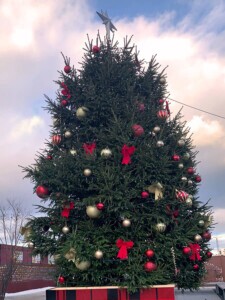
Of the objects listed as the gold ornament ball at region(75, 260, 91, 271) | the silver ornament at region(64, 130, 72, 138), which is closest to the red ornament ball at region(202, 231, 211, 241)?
the gold ornament ball at region(75, 260, 91, 271)

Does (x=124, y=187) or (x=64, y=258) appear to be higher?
(x=124, y=187)

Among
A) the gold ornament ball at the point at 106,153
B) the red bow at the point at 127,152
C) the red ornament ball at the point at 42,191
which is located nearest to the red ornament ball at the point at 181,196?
the red bow at the point at 127,152

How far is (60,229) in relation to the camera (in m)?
5.05

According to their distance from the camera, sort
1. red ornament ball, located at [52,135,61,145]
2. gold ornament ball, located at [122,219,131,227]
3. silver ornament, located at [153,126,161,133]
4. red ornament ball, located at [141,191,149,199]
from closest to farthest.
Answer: gold ornament ball, located at [122,219,131,227] → red ornament ball, located at [141,191,149,199] → silver ornament, located at [153,126,161,133] → red ornament ball, located at [52,135,61,145]

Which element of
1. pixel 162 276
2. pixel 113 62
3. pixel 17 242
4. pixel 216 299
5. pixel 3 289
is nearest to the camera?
pixel 162 276

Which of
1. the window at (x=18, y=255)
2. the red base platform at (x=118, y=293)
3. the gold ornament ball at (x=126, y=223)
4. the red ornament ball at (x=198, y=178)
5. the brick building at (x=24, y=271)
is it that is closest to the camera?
the red base platform at (x=118, y=293)

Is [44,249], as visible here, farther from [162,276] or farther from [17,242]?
[17,242]

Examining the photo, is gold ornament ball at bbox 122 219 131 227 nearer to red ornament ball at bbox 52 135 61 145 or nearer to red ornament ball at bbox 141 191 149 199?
red ornament ball at bbox 141 191 149 199

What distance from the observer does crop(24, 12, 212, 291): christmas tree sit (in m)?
4.64

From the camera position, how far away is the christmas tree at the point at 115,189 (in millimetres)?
4637

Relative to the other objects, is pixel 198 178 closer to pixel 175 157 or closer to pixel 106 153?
pixel 175 157

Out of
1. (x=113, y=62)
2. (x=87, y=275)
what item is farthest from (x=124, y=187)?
(x=113, y=62)

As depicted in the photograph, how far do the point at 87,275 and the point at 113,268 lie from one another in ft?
1.20

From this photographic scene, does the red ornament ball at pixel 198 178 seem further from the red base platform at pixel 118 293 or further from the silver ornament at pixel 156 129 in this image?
the red base platform at pixel 118 293
